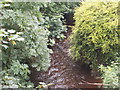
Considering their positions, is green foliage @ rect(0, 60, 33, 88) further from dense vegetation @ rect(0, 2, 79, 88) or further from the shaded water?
the shaded water

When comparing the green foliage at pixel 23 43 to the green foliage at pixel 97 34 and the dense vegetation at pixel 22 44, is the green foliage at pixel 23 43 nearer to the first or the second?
the dense vegetation at pixel 22 44

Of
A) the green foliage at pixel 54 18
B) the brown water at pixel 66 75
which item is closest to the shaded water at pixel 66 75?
the brown water at pixel 66 75

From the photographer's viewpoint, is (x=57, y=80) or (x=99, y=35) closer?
(x=99, y=35)

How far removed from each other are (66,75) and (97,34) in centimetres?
86

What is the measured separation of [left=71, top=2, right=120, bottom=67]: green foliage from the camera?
7.55 ft

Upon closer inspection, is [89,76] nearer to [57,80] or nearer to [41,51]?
[57,80]

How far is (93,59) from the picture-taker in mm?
2482

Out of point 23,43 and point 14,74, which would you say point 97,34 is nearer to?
point 23,43

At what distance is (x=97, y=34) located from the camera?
7.75 ft

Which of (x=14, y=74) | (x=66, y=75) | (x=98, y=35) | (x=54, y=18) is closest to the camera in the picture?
(x=14, y=74)

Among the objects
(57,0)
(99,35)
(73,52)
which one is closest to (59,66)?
(73,52)

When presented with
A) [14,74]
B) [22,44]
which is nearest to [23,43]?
[22,44]

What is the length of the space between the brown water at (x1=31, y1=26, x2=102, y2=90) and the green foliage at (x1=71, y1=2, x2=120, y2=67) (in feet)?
0.77

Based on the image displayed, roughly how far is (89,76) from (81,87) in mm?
308
